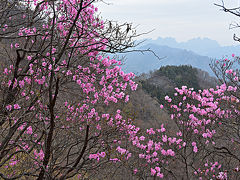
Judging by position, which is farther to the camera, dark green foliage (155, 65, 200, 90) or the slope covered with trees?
dark green foliage (155, 65, 200, 90)

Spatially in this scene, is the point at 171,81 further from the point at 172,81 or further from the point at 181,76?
the point at 181,76

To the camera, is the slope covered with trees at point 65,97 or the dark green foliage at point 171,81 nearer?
the slope covered with trees at point 65,97

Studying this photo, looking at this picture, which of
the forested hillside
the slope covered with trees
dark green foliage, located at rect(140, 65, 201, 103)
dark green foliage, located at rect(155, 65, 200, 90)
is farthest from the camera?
dark green foliage, located at rect(155, 65, 200, 90)

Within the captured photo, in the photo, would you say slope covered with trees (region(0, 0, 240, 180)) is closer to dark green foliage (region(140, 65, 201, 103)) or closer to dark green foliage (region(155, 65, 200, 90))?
dark green foliage (region(140, 65, 201, 103))

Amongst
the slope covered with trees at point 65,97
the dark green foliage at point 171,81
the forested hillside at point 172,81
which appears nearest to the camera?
the slope covered with trees at point 65,97

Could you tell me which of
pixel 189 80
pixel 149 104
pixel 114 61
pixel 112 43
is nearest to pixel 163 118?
pixel 149 104

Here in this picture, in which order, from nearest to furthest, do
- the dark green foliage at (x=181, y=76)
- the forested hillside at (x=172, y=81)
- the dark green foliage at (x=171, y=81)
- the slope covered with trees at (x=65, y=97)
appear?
the slope covered with trees at (x=65, y=97), the dark green foliage at (x=171, y=81), the forested hillside at (x=172, y=81), the dark green foliage at (x=181, y=76)

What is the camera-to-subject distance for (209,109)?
7.86 metres

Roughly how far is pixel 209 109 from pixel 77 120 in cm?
524

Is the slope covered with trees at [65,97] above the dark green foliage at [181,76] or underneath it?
underneath

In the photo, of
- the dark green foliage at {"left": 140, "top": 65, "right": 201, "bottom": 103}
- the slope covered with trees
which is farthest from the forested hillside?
the slope covered with trees

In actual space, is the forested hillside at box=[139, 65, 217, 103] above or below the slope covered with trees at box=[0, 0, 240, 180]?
above

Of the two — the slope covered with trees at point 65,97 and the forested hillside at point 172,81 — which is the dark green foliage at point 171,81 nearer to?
the forested hillside at point 172,81

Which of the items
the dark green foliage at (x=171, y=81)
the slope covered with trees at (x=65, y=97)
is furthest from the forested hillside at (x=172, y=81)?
the slope covered with trees at (x=65, y=97)
